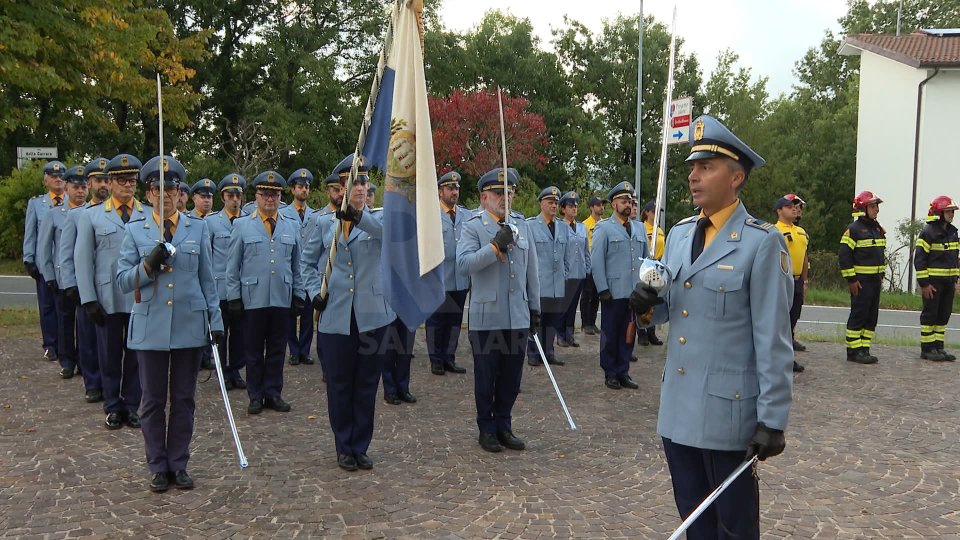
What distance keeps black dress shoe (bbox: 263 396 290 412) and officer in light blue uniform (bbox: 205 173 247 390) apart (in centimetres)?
102

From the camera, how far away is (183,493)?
517 centimetres

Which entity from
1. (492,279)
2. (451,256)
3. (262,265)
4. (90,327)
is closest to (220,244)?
(262,265)

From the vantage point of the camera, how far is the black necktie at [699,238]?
3395mm

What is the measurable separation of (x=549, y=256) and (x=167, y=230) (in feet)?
Result: 19.6

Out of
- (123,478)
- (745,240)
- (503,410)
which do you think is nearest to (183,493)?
(123,478)

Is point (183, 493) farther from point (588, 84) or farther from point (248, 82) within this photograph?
point (588, 84)

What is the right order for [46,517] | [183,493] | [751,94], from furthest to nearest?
[751,94], [183,493], [46,517]

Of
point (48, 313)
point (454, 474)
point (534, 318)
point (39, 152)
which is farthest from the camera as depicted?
point (39, 152)

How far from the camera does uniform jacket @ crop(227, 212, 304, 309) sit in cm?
760

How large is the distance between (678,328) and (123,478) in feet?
13.6

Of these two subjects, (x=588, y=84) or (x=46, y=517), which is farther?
(x=588, y=84)

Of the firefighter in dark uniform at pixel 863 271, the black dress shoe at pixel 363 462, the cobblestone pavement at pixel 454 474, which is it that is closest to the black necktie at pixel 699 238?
the cobblestone pavement at pixel 454 474

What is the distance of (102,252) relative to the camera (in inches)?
266

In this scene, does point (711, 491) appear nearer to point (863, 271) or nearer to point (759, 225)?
point (759, 225)
